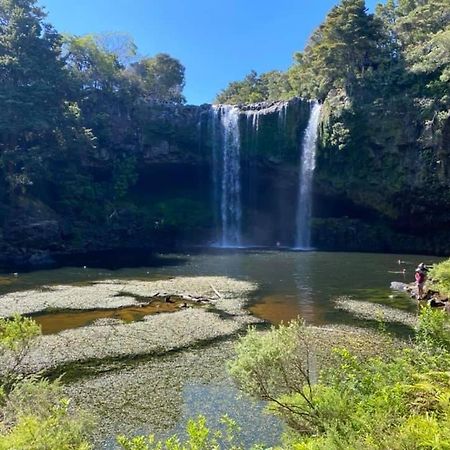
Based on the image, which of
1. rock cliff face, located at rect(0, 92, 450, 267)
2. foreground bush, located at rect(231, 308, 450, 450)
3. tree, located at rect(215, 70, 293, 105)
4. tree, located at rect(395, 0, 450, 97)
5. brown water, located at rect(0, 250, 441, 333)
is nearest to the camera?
foreground bush, located at rect(231, 308, 450, 450)

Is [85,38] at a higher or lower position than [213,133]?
higher

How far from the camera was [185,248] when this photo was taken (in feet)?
167

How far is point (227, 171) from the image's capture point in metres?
53.9

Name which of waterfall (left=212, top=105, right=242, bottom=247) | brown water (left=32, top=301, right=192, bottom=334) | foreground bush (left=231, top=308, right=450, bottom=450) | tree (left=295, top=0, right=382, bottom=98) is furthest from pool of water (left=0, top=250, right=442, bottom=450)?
tree (left=295, top=0, right=382, bottom=98)

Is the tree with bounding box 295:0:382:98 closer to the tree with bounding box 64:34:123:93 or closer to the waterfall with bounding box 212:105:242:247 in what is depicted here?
the waterfall with bounding box 212:105:242:247

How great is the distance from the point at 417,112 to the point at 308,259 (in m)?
17.7

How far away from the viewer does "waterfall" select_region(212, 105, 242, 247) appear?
52.9 metres

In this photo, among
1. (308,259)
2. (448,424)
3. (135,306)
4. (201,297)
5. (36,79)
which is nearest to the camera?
(448,424)

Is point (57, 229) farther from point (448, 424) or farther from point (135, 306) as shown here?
point (448, 424)

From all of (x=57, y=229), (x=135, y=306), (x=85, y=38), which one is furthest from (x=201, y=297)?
(x=85, y=38)

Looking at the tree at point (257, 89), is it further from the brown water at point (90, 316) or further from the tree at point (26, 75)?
the brown water at point (90, 316)

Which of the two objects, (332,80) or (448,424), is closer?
(448,424)

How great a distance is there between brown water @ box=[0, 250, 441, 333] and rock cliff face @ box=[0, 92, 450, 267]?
8.14m

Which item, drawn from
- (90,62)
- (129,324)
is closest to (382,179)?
(129,324)
